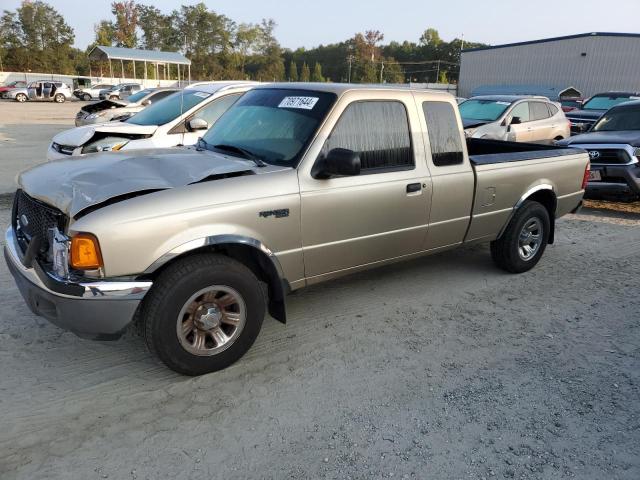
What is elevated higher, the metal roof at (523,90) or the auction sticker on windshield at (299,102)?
the metal roof at (523,90)

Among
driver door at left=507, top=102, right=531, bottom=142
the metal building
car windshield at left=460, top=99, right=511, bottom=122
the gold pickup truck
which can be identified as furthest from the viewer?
the metal building

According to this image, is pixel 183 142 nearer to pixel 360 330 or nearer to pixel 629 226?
pixel 360 330

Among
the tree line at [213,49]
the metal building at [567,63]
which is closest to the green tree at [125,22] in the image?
the tree line at [213,49]

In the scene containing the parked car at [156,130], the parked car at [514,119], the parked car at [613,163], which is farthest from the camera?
the parked car at [514,119]

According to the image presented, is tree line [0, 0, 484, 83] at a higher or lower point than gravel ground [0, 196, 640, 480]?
higher

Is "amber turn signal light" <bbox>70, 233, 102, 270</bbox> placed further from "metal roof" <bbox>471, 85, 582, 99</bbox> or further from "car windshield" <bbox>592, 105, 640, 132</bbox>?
"metal roof" <bbox>471, 85, 582, 99</bbox>

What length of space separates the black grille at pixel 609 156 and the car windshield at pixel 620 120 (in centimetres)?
144

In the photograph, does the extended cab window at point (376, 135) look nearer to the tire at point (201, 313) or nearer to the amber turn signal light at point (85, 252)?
the tire at point (201, 313)

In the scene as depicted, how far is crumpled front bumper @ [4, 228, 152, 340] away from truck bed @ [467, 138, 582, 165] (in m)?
3.29

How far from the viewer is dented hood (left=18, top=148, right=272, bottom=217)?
311 cm

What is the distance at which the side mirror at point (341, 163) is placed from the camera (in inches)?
137

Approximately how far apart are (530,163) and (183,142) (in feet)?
16.6

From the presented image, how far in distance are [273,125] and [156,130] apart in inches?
172

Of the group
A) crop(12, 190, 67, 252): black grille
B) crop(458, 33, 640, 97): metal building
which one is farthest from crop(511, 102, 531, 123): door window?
crop(458, 33, 640, 97): metal building
